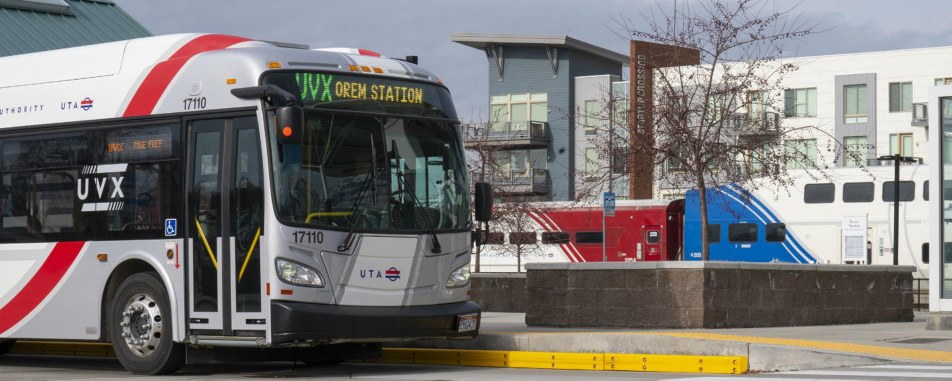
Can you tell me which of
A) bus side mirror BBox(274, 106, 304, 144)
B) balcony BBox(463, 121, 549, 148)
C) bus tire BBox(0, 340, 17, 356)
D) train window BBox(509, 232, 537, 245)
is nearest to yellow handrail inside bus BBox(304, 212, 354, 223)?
bus side mirror BBox(274, 106, 304, 144)

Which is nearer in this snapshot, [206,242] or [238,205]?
[238,205]

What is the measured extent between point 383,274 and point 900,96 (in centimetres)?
5335

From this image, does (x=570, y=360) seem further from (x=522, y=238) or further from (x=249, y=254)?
(x=522, y=238)

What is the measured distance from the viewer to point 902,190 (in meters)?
43.5

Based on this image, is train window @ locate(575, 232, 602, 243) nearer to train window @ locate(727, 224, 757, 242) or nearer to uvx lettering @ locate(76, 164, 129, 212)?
train window @ locate(727, 224, 757, 242)

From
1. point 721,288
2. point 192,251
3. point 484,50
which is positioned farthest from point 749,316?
point 484,50

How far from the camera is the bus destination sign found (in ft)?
46.8

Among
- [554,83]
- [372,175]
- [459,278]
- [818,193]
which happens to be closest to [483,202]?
[459,278]

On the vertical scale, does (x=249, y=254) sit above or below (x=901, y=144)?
below

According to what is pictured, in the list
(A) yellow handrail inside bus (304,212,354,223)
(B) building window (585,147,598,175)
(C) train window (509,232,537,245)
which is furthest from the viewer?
(C) train window (509,232,537,245)

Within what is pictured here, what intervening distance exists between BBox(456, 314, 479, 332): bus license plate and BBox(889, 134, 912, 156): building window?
169 ft

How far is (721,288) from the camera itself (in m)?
19.3

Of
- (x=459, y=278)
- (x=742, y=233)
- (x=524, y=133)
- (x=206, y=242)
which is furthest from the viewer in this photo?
(x=524, y=133)

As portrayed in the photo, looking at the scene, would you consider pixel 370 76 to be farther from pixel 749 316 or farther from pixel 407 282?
pixel 749 316
